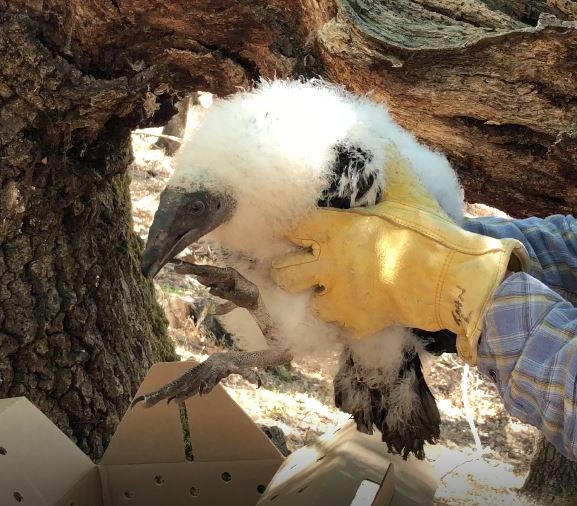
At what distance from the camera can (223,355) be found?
1293mm

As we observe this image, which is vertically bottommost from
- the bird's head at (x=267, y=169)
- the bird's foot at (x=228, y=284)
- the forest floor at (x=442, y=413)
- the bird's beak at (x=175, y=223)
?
the forest floor at (x=442, y=413)

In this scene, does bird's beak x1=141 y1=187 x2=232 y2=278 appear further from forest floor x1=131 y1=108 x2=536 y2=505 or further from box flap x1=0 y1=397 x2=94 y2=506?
forest floor x1=131 y1=108 x2=536 y2=505

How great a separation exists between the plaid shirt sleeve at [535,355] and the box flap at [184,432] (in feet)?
1.51

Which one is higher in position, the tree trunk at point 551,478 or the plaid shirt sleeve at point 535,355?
the plaid shirt sleeve at point 535,355

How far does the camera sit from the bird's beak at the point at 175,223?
1.20 meters

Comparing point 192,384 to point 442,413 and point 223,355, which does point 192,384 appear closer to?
point 223,355

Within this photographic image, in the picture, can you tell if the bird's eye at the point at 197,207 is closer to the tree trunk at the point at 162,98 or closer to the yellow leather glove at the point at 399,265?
the yellow leather glove at the point at 399,265

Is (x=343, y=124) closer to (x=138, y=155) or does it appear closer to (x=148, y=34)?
(x=148, y=34)

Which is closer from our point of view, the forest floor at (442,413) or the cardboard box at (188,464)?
the cardboard box at (188,464)

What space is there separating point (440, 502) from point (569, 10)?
148cm

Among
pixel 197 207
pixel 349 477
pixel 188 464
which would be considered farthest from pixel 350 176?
pixel 188 464

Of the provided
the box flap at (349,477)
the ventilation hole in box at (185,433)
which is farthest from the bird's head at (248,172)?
the box flap at (349,477)

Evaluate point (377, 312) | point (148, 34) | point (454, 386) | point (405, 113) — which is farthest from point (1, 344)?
point (454, 386)

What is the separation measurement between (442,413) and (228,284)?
7.58 feet
